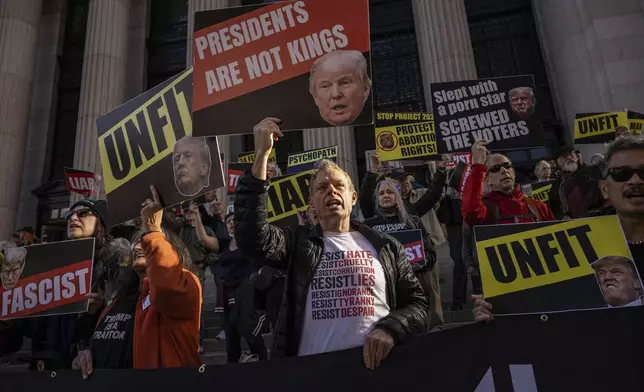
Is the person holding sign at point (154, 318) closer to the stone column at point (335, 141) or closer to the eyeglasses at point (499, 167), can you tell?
the eyeglasses at point (499, 167)

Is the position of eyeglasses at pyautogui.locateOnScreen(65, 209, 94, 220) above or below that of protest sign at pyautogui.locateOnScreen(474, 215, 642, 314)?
above

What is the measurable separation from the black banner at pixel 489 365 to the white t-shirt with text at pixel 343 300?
271 millimetres

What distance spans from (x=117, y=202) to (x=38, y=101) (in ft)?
59.9

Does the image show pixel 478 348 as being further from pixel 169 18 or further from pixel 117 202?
pixel 169 18

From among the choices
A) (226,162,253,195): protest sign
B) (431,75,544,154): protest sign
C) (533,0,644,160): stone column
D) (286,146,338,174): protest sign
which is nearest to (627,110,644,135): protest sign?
(533,0,644,160): stone column

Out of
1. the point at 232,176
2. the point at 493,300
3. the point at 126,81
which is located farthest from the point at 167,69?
the point at 493,300

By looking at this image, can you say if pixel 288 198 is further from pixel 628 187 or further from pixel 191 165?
pixel 628 187

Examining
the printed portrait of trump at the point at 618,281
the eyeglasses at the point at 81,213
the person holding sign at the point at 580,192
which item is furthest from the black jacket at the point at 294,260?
the person holding sign at the point at 580,192

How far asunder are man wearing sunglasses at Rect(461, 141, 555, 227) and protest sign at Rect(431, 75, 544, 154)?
1.17m

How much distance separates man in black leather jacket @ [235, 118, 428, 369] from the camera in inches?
87.6

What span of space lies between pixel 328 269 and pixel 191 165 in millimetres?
1126

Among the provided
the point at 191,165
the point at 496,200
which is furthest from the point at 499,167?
the point at 191,165

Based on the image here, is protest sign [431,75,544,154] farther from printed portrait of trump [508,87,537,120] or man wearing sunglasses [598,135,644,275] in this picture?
man wearing sunglasses [598,135,644,275]

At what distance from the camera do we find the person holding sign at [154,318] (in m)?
2.48
